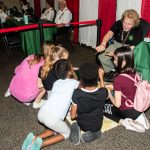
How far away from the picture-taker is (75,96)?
2.02 m

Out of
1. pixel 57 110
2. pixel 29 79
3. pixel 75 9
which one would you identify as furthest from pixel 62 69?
pixel 75 9

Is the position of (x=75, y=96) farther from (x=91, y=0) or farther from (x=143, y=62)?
(x=91, y=0)

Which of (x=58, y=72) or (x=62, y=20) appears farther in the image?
(x=62, y=20)

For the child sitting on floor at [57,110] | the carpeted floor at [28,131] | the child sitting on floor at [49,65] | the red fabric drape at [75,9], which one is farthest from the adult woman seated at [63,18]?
the child sitting on floor at [57,110]

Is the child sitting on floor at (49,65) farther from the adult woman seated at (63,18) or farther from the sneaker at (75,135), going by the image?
the adult woman seated at (63,18)

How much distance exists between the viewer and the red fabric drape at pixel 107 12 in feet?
14.9

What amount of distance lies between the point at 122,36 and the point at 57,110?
5.57 feet

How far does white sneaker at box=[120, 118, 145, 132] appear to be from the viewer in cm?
232

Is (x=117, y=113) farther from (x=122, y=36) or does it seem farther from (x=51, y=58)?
(x=122, y=36)

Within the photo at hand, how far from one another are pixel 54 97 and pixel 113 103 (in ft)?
2.12

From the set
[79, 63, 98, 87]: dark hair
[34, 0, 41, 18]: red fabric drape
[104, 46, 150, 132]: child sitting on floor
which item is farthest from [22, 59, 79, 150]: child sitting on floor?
[34, 0, 41, 18]: red fabric drape

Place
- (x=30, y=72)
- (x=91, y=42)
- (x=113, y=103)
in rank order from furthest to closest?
(x=91, y=42)
(x=30, y=72)
(x=113, y=103)

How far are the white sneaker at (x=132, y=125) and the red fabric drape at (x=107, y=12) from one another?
9.00 feet

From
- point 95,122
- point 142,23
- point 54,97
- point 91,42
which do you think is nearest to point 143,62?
point 142,23
